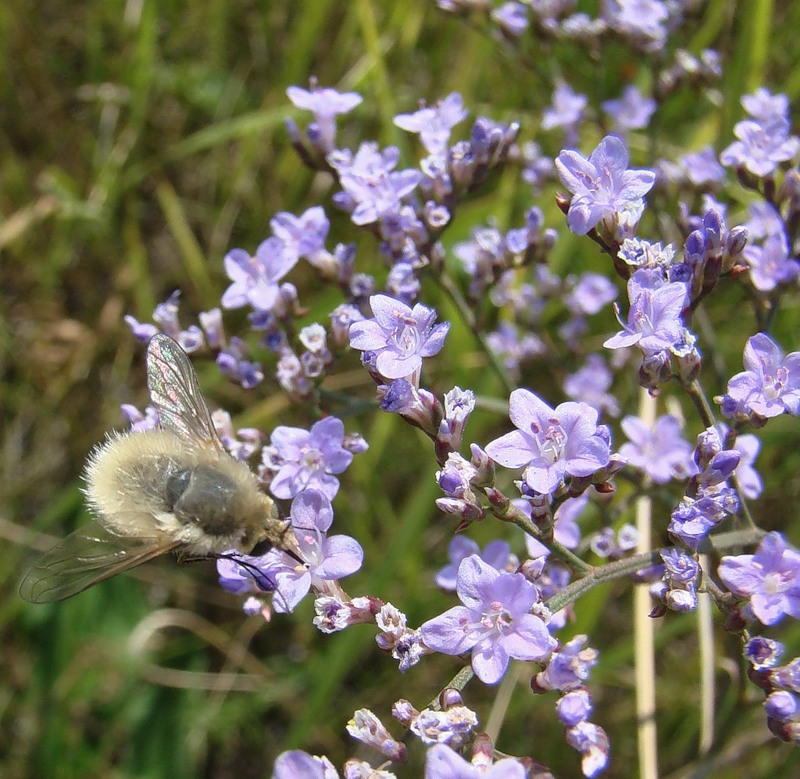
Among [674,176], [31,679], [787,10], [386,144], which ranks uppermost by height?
[787,10]

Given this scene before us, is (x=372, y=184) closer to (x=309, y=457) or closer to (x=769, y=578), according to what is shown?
(x=309, y=457)

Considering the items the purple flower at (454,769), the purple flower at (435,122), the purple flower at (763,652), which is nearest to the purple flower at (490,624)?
the purple flower at (454,769)

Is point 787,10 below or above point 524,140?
above

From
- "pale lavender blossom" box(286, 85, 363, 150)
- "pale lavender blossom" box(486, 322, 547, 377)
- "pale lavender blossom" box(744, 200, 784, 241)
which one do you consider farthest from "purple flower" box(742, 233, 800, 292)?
"pale lavender blossom" box(286, 85, 363, 150)

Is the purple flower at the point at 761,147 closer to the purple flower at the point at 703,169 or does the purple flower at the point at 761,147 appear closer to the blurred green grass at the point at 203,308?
the purple flower at the point at 703,169

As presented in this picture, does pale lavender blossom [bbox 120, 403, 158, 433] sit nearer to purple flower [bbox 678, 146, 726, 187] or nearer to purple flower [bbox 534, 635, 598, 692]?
purple flower [bbox 534, 635, 598, 692]

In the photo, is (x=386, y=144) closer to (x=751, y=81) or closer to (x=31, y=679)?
(x=751, y=81)

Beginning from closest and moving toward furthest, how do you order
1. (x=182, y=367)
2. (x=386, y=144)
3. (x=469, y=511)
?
1. (x=469, y=511)
2. (x=182, y=367)
3. (x=386, y=144)

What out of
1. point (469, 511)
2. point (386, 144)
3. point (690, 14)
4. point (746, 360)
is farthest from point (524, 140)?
point (469, 511)
